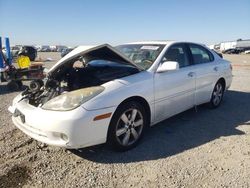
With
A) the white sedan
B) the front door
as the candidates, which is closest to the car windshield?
the white sedan

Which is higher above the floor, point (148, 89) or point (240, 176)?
point (148, 89)

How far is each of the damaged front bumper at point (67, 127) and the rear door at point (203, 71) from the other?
95.5 inches

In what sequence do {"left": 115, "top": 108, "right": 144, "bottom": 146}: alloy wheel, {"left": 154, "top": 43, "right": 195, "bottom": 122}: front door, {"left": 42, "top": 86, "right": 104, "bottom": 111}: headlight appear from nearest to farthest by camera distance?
1. {"left": 42, "top": 86, "right": 104, "bottom": 111}: headlight
2. {"left": 115, "top": 108, "right": 144, "bottom": 146}: alloy wheel
3. {"left": 154, "top": 43, "right": 195, "bottom": 122}: front door

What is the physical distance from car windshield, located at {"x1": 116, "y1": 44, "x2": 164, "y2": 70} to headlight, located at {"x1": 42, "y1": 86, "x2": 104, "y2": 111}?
116cm

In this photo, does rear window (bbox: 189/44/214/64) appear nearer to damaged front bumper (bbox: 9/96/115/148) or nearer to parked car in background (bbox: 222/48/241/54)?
damaged front bumper (bbox: 9/96/115/148)

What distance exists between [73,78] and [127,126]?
1.10 meters

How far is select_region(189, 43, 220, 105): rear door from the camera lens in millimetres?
5320

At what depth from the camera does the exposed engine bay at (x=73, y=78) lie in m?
3.86

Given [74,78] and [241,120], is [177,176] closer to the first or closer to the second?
[74,78]

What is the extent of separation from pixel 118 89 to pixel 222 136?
79.6 inches

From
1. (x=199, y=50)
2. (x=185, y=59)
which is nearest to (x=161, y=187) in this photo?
(x=185, y=59)

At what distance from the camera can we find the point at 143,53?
4.83 meters

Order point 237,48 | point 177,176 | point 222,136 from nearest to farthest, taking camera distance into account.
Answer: point 177,176
point 222,136
point 237,48

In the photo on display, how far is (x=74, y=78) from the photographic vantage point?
413 centimetres
